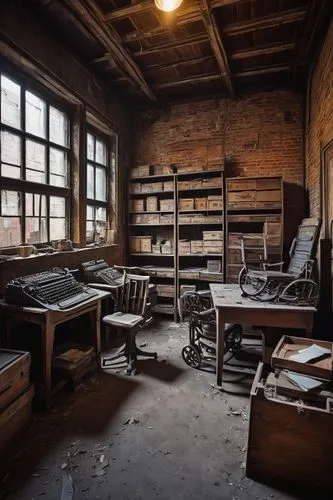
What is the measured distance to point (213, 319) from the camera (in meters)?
3.32

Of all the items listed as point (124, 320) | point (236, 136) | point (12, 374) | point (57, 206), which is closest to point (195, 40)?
point (236, 136)

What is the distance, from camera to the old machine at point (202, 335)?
3279 mm

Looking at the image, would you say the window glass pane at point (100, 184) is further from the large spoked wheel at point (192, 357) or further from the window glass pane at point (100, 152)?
the large spoked wheel at point (192, 357)

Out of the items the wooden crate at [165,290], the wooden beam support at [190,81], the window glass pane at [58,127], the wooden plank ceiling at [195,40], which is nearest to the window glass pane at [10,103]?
the window glass pane at [58,127]

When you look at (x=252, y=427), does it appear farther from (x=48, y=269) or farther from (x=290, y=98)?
(x=290, y=98)

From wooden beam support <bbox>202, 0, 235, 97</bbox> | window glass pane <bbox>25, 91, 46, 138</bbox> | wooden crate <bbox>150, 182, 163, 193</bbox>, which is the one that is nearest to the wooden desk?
window glass pane <bbox>25, 91, 46, 138</bbox>

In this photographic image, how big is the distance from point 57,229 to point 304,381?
3.45 metres

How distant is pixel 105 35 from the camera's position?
3.64m

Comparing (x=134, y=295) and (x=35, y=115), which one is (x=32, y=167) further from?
(x=134, y=295)

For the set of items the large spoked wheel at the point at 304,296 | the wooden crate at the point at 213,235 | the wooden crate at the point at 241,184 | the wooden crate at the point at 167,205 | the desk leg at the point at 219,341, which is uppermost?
the wooden crate at the point at 241,184

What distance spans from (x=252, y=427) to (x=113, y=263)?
3.76 m

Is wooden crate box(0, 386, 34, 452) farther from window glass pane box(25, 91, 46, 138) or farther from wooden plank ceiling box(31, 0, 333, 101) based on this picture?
wooden plank ceiling box(31, 0, 333, 101)

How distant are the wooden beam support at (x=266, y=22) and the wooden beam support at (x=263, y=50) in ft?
1.46

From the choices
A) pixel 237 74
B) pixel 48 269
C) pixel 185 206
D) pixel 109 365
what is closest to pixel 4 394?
pixel 109 365
